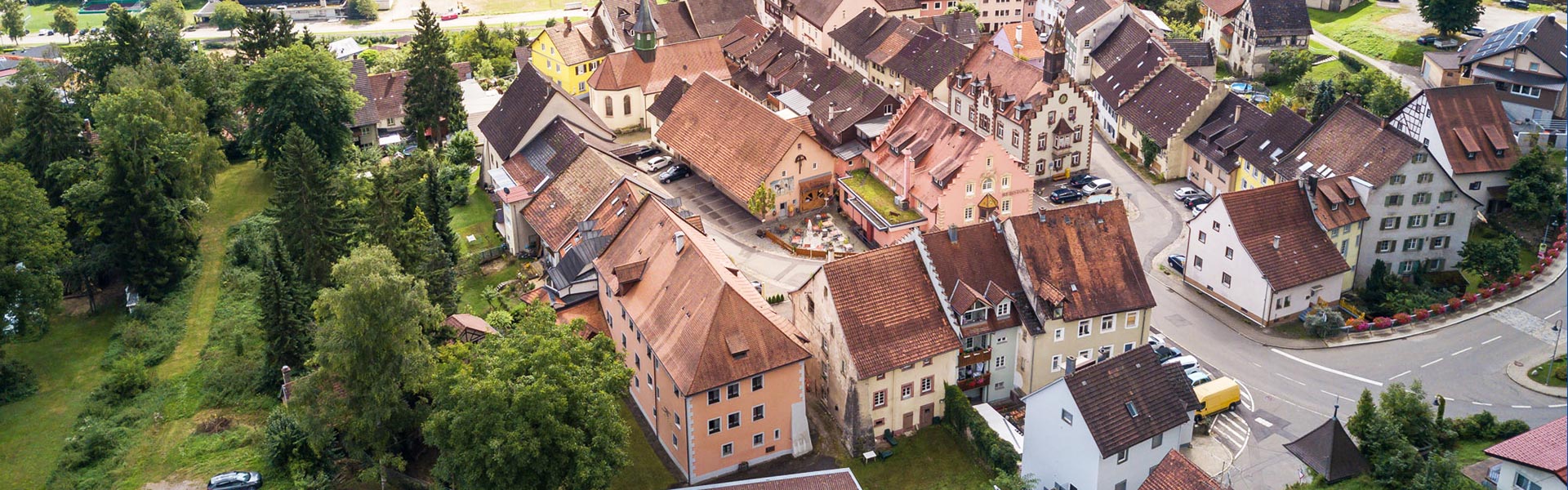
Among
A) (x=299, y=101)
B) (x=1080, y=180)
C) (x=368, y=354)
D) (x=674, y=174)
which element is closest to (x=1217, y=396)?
(x=1080, y=180)

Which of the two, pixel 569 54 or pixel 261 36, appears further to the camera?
pixel 569 54

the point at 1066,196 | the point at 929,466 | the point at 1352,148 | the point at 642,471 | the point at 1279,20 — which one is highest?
the point at 1279,20

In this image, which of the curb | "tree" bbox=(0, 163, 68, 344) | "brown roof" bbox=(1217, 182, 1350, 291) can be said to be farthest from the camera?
"tree" bbox=(0, 163, 68, 344)

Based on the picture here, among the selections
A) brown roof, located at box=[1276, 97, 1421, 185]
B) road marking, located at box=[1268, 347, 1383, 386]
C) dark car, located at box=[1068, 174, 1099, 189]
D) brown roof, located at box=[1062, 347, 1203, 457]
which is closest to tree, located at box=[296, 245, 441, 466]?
brown roof, located at box=[1062, 347, 1203, 457]

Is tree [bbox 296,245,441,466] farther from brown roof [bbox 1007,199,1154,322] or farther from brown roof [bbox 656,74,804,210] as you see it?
brown roof [bbox 656,74,804,210]

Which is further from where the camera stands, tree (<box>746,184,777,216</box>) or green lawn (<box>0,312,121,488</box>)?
tree (<box>746,184,777,216</box>)

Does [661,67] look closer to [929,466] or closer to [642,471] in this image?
[642,471]
